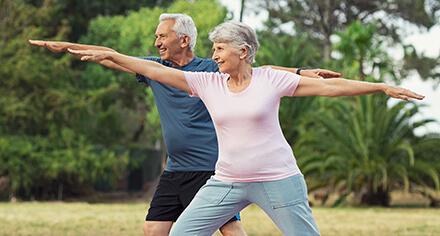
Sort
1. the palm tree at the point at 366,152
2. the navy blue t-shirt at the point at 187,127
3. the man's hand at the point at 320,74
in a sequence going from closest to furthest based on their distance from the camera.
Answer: the man's hand at the point at 320,74
the navy blue t-shirt at the point at 187,127
the palm tree at the point at 366,152

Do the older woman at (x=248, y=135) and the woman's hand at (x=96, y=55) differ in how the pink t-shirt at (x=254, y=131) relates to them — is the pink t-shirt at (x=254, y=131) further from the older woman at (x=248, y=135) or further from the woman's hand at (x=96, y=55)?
the woman's hand at (x=96, y=55)

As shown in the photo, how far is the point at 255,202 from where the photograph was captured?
21.1 feet

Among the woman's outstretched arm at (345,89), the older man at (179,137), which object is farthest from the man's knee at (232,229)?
the woman's outstretched arm at (345,89)

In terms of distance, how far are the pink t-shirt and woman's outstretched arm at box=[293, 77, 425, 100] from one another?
7cm

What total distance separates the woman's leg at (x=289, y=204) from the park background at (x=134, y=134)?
29.7 feet

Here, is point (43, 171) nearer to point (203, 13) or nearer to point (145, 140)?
point (203, 13)

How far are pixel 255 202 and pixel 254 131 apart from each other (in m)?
0.41

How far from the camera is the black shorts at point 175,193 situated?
777cm

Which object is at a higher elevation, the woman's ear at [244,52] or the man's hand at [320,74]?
the woman's ear at [244,52]

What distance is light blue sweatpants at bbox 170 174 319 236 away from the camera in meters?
6.33

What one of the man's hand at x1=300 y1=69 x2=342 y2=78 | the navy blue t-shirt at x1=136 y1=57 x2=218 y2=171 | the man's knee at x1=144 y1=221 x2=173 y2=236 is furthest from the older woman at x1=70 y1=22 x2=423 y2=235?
the man's knee at x1=144 y1=221 x2=173 y2=236

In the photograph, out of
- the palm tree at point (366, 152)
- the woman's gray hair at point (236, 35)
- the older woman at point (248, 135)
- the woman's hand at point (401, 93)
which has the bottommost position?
the palm tree at point (366, 152)

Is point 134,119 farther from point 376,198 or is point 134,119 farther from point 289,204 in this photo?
point 289,204

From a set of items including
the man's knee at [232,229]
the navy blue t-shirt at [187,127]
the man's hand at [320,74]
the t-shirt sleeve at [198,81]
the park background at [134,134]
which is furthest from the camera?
the park background at [134,134]
